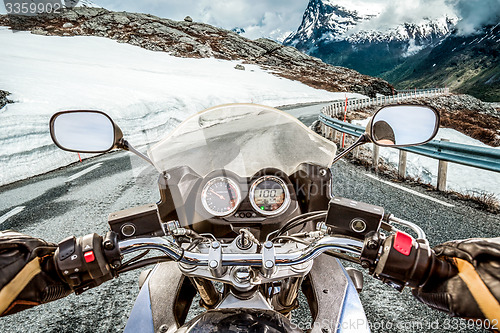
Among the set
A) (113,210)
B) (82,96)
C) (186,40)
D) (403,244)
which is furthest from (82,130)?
(186,40)

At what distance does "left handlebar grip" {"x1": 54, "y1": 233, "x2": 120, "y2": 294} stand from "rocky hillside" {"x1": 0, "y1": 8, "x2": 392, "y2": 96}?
42606mm

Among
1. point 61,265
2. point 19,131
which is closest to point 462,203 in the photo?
point 61,265

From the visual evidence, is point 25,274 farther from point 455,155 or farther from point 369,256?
point 455,155

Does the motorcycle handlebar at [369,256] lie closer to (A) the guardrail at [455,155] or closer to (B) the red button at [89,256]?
(B) the red button at [89,256]

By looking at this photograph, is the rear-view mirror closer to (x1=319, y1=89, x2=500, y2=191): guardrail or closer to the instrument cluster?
the instrument cluster

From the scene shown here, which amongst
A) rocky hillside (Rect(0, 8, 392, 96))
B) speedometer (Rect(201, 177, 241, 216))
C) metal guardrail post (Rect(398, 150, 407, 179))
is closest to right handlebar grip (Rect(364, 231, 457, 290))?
speedometer (Rect(201, 177, 241, 216))

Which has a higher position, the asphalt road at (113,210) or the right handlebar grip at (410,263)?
the right handlebar grip at (410,263)

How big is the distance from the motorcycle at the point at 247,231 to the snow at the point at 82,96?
22.4ft

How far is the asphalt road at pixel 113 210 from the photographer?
2.28 m

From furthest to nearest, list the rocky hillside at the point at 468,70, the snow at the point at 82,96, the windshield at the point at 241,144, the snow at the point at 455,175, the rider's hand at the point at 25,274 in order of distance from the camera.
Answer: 1. the rocky hillside at the point at 468,70
2. the snow at the point at 82,96
3. the snow at the point at 455,175
4. the windshield at the point at 241,144
5. the rider's hand at the point at 25,274

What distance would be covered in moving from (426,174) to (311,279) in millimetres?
7749

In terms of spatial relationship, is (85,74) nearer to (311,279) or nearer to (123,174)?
(123,174)

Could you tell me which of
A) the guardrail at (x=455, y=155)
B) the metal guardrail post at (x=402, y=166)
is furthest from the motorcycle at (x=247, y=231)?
the metal guardrail post at (x=402, y=166)

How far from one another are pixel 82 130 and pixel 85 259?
91 cm
